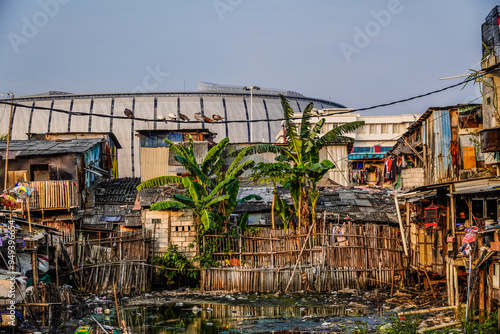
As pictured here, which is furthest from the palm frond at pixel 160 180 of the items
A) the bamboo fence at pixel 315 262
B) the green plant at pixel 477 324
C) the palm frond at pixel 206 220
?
the green plant at pixel 477 324

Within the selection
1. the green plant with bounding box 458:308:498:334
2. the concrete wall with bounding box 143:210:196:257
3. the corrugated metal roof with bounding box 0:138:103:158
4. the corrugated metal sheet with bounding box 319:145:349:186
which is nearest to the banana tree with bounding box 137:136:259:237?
the concrete wall with bounding box 143:210:196:257

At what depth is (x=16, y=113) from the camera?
46125 mm

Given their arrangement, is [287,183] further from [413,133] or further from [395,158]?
[395,158]

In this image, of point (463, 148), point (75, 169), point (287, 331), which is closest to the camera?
point (287, 331)

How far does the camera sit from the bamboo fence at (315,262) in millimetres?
17094

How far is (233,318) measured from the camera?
45.6 feet

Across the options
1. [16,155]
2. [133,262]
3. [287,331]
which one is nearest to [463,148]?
[287,331]

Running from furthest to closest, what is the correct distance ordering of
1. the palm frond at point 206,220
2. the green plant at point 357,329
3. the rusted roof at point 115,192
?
1. the rusted roof at point 115,192
2. the palm frond at point 206,220
3. the green plant at point 357,329

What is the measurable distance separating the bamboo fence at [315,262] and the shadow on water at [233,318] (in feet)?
6.57

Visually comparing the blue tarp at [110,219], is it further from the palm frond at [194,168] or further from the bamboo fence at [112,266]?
the palm frond at [194,168]

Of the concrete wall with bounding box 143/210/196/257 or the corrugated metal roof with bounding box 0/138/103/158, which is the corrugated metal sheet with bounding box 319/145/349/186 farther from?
the corrugated metal roof with bounding box 0/138/103/158

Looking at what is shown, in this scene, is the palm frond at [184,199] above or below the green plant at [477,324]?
above

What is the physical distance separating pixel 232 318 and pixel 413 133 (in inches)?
418

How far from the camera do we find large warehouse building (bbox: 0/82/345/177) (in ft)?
144
